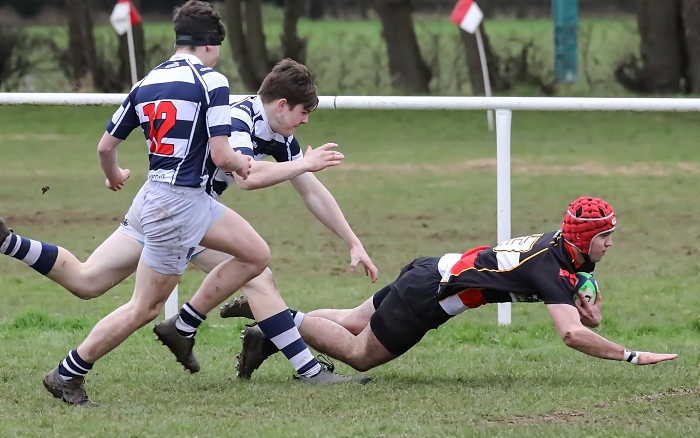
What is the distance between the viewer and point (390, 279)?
422 inches

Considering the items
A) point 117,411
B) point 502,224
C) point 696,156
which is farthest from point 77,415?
point 696,156

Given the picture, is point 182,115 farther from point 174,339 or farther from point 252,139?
point 174,339

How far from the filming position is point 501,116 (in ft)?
25.9

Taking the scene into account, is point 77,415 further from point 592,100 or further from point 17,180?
point 17,180

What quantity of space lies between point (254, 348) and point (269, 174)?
3.54ft

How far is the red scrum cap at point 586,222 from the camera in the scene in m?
5.89

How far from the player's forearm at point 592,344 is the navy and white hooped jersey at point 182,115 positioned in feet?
6.00

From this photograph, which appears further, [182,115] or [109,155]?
[109,155]

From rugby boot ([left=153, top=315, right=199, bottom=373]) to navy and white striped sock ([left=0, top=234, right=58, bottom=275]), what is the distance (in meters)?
0.62

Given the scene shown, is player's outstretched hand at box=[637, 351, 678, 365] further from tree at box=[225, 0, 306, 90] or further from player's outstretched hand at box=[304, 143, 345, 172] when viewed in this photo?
tree at box=[225, 0, 306, 90]

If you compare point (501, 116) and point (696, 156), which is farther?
point (696, 156)

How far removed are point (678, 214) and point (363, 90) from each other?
1813cm

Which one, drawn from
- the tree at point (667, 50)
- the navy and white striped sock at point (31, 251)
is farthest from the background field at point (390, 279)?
the tree at point (667, 50)

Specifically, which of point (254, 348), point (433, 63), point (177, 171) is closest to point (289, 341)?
point (254, 348)
